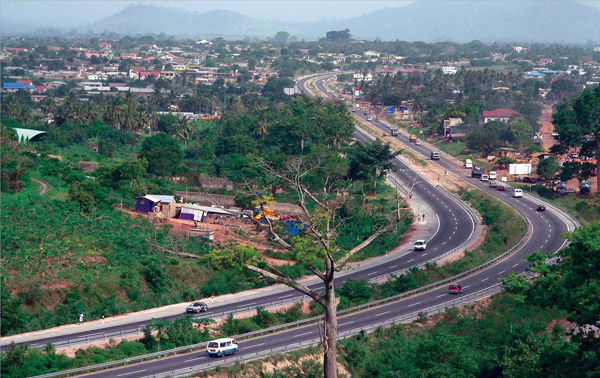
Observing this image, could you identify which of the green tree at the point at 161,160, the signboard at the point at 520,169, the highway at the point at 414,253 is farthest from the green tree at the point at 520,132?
the green tree at the point at 161,160

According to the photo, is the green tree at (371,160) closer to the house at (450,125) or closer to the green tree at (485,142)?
the green tree at (485,142)

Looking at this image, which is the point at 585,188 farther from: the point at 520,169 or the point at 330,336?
the point at 330,336

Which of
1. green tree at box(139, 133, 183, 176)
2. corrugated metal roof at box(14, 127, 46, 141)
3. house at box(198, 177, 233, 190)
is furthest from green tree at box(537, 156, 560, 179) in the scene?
corrugated metal roof at box(14, 127, 46, 141)

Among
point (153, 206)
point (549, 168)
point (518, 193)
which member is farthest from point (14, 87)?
point (518, 193)

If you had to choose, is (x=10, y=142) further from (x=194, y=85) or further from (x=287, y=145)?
(x=194, y=85)

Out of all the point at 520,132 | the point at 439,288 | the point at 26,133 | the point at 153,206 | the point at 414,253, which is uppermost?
the point at 520,132
